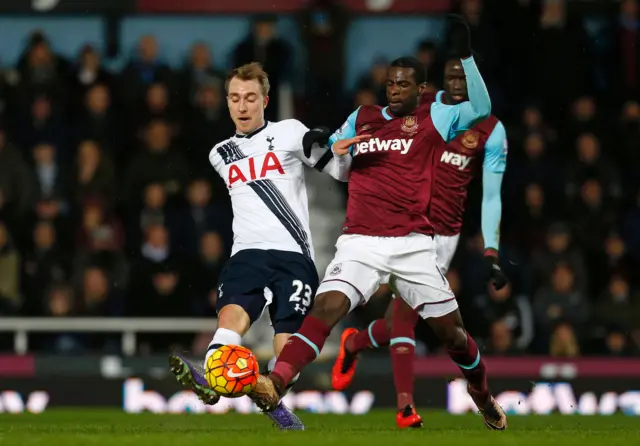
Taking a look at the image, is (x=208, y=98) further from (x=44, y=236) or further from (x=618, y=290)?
(x=618, y=290)

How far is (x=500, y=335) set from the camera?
13.3m

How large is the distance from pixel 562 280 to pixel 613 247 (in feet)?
3.70

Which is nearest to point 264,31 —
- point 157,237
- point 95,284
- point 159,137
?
point 159,137

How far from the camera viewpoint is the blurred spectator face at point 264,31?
49.5 ft

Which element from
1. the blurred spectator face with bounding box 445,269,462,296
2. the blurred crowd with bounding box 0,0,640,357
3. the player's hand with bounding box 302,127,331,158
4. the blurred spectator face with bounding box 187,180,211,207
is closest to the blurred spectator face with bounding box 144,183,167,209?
the blurred crowd with bounding box 0,0,640,357

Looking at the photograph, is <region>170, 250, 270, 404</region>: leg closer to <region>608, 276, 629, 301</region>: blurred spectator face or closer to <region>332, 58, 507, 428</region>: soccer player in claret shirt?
<region>332, 58, 507, 428</region>: soccer player in claret shirt

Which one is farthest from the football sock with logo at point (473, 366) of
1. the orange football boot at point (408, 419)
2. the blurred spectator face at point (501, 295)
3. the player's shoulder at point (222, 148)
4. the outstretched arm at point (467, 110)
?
the blurred spectator face at point (501, 295)

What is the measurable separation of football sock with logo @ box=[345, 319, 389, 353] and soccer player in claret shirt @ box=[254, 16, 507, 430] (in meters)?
1.30

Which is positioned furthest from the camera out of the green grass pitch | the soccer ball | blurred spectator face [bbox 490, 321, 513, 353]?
blurred spectator face [bbox 490, 321, 513, 353]

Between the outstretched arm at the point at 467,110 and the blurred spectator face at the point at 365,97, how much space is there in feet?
20.6

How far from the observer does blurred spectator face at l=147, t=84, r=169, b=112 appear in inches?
590

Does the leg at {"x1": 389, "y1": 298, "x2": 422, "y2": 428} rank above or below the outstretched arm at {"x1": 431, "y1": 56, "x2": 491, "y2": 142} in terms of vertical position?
below

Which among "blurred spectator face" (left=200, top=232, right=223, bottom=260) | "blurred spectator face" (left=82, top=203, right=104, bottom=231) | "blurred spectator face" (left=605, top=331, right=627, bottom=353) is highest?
"blurred spectator face" (left=82, top=203, right=104, bottom=231)

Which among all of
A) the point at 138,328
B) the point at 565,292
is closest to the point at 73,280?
the point at 138,328
